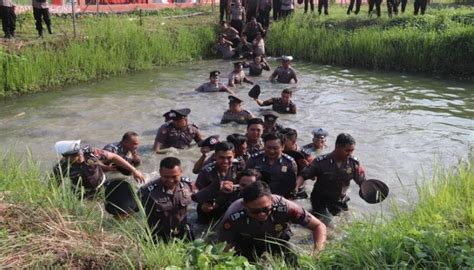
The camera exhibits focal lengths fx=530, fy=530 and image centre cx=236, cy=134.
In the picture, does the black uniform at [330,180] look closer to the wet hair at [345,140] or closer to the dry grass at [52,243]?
the wet hair at [345,140]

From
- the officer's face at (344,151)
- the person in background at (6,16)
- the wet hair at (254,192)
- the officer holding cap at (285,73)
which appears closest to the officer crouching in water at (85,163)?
the wet hair at (254,192)

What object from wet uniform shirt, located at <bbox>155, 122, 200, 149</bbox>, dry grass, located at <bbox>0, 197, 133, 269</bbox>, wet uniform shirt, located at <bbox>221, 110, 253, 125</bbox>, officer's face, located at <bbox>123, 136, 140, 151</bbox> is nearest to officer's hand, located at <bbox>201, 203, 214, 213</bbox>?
dry grass, located at <bbox>0, 197, 133, 269</bbox>

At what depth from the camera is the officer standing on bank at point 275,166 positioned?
671 centimetres

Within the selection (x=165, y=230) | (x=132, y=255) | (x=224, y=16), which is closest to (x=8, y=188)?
(x=165, y=230)

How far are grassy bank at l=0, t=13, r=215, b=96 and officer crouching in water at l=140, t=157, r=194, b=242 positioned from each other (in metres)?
8.08

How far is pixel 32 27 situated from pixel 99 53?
290 centimetres

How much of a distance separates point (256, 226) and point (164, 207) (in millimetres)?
1149

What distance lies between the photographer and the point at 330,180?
262 inches

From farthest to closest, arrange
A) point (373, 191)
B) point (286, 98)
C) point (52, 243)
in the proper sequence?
1. point (286, 98)
2. point (373, 191)
3. point (52, 243)

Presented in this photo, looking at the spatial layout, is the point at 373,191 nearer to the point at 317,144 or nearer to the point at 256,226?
the point at 256,226

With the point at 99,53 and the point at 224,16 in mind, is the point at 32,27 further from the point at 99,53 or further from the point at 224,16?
the point at 224,16

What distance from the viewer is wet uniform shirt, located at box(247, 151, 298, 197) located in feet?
22.1

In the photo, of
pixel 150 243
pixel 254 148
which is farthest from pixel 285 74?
pixel 150 243

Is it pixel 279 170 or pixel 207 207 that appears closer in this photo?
pixel 207 207
